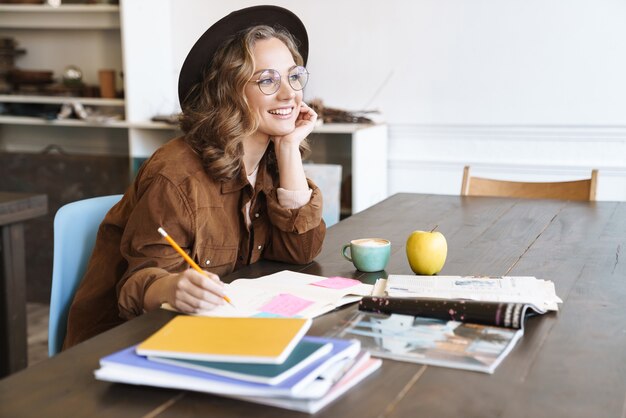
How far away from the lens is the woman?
1735mm

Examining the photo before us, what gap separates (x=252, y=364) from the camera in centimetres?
106

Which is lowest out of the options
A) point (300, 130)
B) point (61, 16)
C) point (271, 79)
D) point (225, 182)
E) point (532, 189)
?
point (532, 189)

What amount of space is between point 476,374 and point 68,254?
1.10 metres

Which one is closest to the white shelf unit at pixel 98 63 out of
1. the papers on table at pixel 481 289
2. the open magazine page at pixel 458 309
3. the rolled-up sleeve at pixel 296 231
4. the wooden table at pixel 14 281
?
the wooden table at pixel 14 281

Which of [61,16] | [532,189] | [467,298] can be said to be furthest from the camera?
[61,16]

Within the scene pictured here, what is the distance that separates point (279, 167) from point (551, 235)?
0.76 meters

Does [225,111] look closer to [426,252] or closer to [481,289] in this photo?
[426,252]

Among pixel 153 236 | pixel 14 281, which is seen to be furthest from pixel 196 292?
pixel 14 281

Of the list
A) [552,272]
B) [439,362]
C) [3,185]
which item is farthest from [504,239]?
[3,185]

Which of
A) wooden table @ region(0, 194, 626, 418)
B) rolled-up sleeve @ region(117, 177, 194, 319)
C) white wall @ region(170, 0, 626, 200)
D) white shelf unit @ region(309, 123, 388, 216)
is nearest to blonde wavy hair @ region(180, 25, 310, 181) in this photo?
rolled-up sleeve @ region(117, 177, 194, 319)

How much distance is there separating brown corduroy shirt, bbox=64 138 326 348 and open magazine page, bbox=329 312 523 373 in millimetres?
487

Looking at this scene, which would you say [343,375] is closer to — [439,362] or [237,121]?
[439,362]

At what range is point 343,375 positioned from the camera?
1.10m

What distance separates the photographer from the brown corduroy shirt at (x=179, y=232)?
5.54 feet
